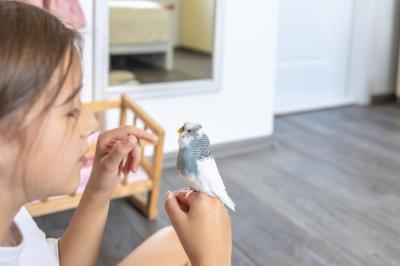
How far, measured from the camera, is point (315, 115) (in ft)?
8.73

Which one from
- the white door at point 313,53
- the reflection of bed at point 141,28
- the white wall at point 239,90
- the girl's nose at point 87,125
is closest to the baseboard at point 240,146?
the white wall at point 239,90

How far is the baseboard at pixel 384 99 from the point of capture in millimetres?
2924

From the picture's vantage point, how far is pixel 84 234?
72 centimetres

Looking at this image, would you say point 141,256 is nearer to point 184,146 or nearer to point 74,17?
point 184,146

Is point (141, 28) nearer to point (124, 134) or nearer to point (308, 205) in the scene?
point (308, 205)

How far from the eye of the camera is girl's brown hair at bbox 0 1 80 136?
1.55 feet

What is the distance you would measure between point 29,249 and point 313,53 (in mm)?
2343

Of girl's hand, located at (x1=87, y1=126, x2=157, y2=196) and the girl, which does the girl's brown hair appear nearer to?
the girl

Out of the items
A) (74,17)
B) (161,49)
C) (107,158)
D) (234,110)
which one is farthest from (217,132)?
(107,158)

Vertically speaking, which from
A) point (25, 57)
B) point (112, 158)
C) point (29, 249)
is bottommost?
point (29, 249)

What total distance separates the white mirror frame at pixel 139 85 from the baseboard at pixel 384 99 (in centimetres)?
131

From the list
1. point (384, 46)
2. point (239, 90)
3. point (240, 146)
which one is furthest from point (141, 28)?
point (384, 46)

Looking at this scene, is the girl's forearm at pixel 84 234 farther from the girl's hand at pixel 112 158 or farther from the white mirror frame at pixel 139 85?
the white mirror frame at pixel 139 85

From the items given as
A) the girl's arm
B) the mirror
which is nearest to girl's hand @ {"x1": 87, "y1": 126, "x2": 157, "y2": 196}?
the girl's arm
